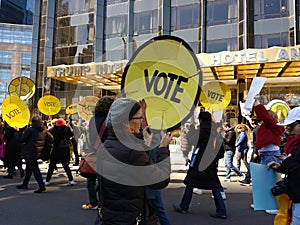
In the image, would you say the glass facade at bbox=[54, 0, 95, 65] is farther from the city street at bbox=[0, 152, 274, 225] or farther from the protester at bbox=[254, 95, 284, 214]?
the protester at bbox=[254, 95, 284, 214]

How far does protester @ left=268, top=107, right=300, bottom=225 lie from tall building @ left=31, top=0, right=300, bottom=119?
11.6 m

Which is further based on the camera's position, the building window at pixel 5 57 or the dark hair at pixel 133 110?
the building window at pixel 5 57

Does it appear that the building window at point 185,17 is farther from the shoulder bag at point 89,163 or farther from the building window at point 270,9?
the shoulder bag at point 89,163

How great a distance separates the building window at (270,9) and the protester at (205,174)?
1794 cm

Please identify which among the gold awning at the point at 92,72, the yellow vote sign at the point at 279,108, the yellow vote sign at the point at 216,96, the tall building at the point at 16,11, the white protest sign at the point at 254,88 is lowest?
the white protest sign at the point at 254,88

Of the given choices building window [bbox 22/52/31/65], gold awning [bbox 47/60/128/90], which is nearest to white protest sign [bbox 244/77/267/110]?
gold awning [bbox 47/60/128/90]

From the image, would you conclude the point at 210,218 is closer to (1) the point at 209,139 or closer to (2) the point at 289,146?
(1) the point at 209,139

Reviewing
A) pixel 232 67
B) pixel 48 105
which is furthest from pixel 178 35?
pixel 48 105

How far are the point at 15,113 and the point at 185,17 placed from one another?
56.3ft

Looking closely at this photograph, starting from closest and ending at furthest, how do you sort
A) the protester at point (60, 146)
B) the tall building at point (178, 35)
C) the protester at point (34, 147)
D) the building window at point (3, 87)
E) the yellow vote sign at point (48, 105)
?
the protester at point (34, 147), the protester at point (60, 146), the yellow vote sign at point (48, 105), the tall building at point (178, 35), the building window at point (3, 87)

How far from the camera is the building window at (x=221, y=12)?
21.0m

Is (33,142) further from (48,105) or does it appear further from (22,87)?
(48,105)

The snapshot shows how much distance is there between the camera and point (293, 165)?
2.29m

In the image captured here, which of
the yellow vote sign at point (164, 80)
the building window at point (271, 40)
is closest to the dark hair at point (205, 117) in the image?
the yellow vote sign at point (164, 80)
